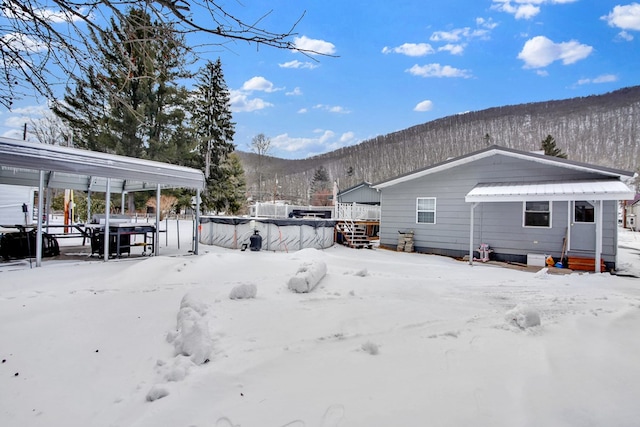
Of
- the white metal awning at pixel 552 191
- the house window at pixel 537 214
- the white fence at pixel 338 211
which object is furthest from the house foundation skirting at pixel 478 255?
the white fence at pixel 338 211

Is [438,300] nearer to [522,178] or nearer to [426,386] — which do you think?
[426,386]

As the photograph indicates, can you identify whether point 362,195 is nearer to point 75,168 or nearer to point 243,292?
point 75,168

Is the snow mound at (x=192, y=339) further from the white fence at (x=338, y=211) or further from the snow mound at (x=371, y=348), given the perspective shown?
the white fence at (x=338, y=211)

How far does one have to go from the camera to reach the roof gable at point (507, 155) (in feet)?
29.5

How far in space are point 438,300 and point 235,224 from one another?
957 centimetres

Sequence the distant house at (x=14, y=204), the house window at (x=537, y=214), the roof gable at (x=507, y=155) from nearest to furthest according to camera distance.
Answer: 1. the roof gable at (x=507, y=155)
2. the house window at (x=537, y=214)
3. the distant house at (x=14, y=204)

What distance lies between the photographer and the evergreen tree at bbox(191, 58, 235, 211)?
76.3 ft

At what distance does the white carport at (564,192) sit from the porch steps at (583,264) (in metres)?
0.46

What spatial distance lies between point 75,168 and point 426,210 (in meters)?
10.8

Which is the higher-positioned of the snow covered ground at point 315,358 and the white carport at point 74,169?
the white carport at point 74,169

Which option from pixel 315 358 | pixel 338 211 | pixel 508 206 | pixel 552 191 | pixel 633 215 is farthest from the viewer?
pixel 633 215

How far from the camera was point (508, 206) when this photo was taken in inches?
409

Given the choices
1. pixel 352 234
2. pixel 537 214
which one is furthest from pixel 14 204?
pixel 537 214

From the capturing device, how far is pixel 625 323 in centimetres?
317
